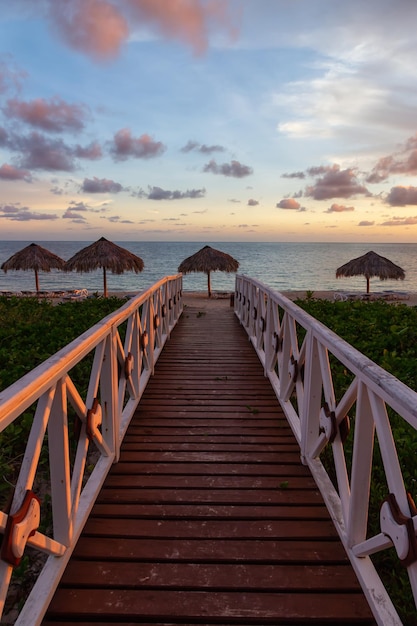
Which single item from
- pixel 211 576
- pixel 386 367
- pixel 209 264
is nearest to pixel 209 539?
pixel 211 576

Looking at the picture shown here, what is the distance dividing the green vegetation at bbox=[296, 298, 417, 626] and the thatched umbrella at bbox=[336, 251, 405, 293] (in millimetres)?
11206

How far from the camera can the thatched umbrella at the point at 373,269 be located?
20.4 metres

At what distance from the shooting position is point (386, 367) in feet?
16.7

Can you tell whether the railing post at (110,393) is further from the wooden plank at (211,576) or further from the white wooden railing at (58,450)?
the wooden plank at (211,576)

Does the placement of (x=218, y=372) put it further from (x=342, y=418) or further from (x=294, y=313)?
(x=342, y=418)

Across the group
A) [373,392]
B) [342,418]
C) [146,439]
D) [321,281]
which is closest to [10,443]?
[146,439]

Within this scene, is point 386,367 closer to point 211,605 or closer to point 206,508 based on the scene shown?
point 206,508

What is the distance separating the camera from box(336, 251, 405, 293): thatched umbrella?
2036 cm

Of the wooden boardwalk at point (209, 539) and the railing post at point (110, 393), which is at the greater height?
the railing post at point (110, 393)

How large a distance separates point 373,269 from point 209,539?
20185 millimetres

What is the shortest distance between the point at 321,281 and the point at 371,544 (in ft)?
193

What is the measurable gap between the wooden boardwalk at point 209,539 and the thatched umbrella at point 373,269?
1838 cm

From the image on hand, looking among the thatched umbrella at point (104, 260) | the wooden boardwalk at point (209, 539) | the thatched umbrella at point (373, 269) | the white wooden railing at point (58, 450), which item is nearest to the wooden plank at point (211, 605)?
the wooden boardwalk at point (209, 539)

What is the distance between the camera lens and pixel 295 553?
216 centimetres
